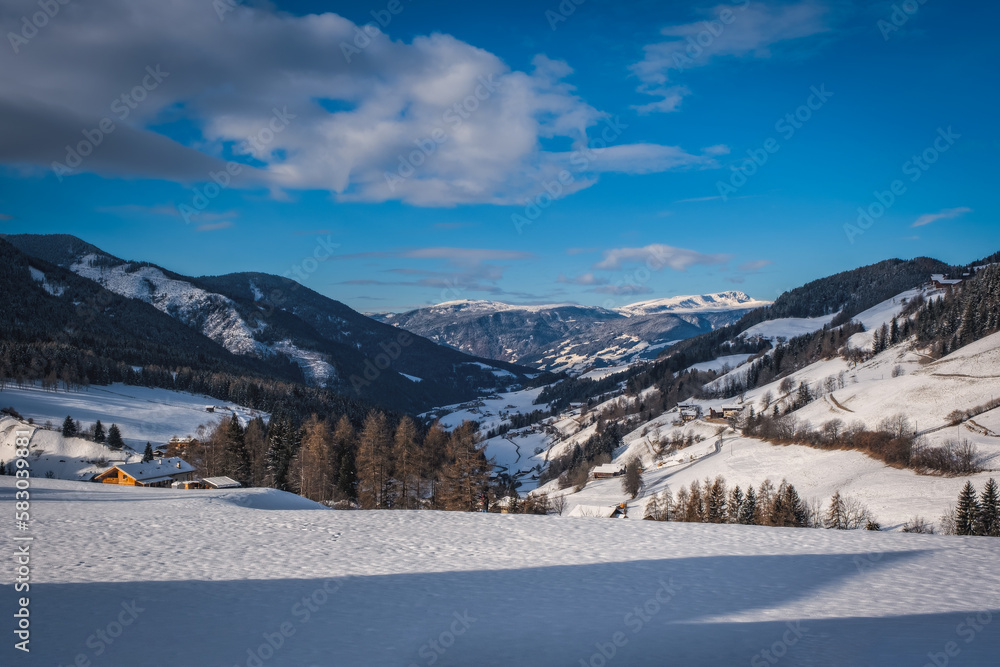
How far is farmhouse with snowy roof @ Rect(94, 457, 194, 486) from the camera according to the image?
151 ft

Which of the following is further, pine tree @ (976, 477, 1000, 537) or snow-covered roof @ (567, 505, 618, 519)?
snow-covered roof @ (567, 505, 618, 519)

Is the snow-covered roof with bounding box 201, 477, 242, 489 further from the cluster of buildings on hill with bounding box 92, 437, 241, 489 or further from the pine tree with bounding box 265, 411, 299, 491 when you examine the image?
the pine tree with bounding box 265, 411, 299, 491

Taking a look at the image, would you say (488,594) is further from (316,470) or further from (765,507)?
(765,507)

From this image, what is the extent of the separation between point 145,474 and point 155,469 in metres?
1.57

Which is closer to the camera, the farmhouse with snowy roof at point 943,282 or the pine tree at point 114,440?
the pine tree at point 114,440

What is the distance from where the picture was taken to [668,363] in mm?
193625

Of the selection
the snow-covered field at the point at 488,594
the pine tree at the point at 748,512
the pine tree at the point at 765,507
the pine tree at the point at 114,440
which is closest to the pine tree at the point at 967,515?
the pine tree at the point at 765,507

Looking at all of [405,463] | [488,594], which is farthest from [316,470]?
[488,594]

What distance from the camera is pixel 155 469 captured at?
4881 cm

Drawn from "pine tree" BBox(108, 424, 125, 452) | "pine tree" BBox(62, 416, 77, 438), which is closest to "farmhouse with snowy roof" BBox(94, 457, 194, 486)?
"pine tree" BBox(108, 424, 125, 452)

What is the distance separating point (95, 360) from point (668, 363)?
18306cm

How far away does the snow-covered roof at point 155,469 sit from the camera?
1837 inches

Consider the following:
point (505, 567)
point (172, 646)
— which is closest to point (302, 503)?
point (505, 567)

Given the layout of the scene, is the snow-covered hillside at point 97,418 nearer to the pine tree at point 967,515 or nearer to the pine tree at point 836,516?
the pine tree at point 836,516
